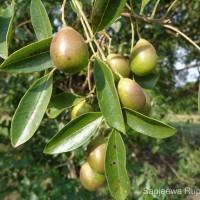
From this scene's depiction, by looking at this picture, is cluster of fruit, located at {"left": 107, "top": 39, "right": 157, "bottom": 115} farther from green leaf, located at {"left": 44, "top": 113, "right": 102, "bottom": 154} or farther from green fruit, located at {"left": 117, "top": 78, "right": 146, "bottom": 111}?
green leaf, located at {"left": 44, "top": 113, "right": 102, "bottom": 154}

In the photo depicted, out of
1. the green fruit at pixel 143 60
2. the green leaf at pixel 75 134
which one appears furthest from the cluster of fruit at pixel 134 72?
the green leaf at pixel 75 134

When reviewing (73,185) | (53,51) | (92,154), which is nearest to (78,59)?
(53,51)

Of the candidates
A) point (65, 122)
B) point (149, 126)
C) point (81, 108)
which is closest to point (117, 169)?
point (149, 126)

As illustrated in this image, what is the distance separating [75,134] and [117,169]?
14cm

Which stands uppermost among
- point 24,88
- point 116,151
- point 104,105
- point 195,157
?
point 104,105

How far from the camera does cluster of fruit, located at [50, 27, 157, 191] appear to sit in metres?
0.71

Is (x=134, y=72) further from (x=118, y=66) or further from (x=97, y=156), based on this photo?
(x=97, y=156)

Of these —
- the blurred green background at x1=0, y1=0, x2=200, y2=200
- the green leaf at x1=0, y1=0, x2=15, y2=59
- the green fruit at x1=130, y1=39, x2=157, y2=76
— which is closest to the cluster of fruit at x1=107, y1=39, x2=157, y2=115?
the green fruit at x1=130, y1=39, x2=157, y2=76

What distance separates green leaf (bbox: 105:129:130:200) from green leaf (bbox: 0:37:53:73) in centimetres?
25

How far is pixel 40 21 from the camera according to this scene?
0.87m

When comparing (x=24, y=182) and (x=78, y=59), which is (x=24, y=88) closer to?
(x=24, y=182)

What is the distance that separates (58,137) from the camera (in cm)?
81

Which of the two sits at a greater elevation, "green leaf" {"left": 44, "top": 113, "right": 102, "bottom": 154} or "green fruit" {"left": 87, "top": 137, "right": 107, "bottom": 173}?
"green leaf" {"left": 44, "top": 113, "right": 102, "bottom": 154}

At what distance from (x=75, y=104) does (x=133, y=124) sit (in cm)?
25
